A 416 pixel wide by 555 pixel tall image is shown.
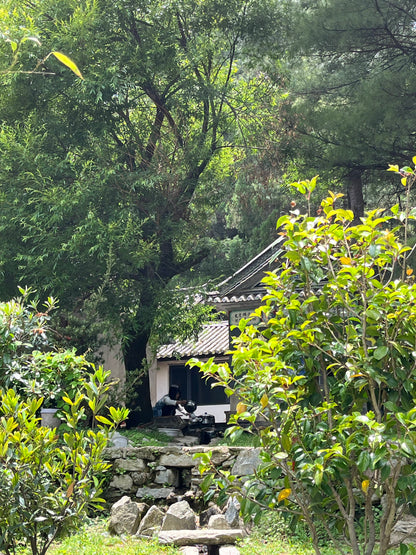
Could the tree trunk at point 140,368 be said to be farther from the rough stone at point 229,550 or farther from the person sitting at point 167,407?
the rough stone at point 229,550

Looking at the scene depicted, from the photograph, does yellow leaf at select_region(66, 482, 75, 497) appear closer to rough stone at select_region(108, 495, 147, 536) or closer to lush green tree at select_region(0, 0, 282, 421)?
rough stone at select_region(108, 495, 147, 536)

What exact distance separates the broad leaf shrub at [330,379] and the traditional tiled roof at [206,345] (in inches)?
614

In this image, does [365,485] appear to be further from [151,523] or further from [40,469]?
[151,523]

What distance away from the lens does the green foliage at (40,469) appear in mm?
4266

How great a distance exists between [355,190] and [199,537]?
35.1 ft

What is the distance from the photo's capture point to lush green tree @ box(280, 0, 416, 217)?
11609 mm

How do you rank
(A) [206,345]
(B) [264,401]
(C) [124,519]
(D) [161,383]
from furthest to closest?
(D) [161,383]
(A) [206,345]
(C) [124,519]
(B) [264,401]

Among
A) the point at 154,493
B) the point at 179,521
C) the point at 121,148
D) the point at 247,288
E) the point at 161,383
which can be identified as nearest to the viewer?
the point at 179,521

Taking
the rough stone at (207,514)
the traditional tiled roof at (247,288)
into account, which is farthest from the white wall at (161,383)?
the rough stone at (207,514)

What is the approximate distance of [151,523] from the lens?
791 centimetres

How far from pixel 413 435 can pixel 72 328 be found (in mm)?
9943

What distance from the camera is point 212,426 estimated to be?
1800 cm

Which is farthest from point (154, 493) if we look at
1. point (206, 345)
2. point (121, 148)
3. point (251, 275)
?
point (206, 345)

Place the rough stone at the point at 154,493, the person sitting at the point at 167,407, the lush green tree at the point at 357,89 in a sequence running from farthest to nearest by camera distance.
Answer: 1. the person sitting at the point at 167,407
2. the lush green tree at the point at 357,89
3. the rough stone at the point at 154,493
